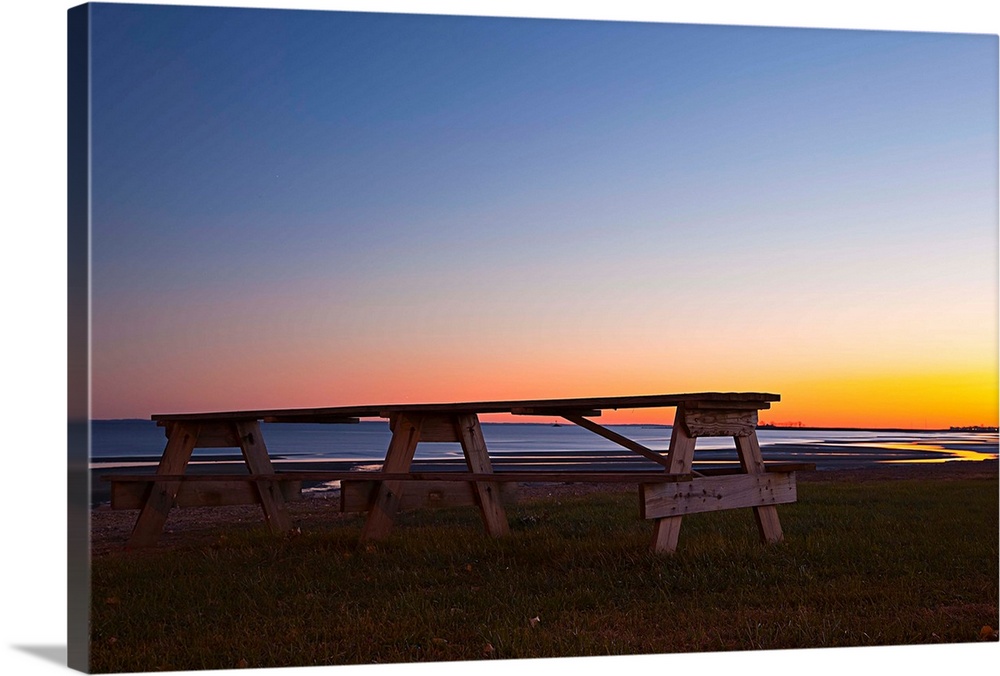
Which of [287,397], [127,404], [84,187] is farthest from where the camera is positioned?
[287,397]

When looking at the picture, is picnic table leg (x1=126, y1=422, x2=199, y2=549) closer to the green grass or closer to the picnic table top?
the green grass

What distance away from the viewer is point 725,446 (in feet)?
96.4

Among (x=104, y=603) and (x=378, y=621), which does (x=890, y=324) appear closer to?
(x=378, y=621)

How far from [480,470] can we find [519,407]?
84 centimetres

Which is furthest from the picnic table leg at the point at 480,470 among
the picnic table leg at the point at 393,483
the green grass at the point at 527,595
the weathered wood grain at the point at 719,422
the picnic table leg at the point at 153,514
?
the picnic table leg at the point at 153,514

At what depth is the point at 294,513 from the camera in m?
10.1

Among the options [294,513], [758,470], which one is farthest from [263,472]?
[758,470]

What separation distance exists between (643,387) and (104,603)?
958 cm

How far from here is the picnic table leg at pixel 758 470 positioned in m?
7.08

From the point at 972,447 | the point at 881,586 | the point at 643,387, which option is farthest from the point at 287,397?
A: the point at 972,447

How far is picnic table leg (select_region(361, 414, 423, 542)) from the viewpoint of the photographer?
290 inches

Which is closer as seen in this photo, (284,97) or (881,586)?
(881,586)

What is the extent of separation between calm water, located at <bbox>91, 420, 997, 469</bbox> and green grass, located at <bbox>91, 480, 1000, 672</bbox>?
26.6ft

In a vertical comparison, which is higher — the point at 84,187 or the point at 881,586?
the point at 84,187
